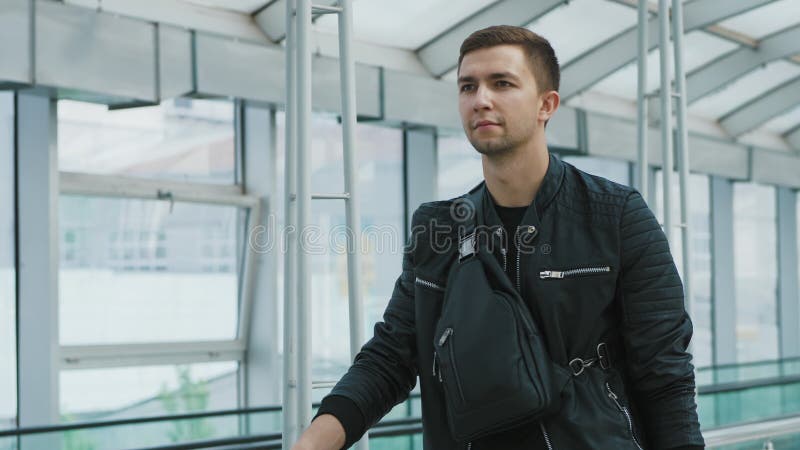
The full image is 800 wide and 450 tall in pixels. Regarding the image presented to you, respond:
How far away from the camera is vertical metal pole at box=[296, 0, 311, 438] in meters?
4.57

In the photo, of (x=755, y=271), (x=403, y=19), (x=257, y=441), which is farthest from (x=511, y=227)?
(x=755, y=271)

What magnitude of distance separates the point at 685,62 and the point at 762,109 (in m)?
2.74

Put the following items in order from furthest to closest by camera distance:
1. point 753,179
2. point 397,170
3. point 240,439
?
point 753,179 < point 397,170 < point 240,439

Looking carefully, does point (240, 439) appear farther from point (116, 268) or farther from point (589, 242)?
point (116, 268)

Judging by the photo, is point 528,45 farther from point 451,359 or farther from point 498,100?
point 451,359

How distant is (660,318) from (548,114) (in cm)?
46

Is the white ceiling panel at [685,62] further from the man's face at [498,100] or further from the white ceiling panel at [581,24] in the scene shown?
the man's face at [498,100]

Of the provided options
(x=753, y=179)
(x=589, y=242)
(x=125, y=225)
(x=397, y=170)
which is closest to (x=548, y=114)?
(x=589, y=242)

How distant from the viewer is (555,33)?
1312cm

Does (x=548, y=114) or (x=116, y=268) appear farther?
(x=116, y=268)

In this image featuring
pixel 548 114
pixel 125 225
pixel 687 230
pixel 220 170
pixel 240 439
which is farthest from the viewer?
pixel 220 170

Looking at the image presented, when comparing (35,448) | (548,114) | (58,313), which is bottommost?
(35,448)

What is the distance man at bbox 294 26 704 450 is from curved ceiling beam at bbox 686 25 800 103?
13660 millimetres

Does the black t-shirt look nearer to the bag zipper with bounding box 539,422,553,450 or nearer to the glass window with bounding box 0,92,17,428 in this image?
the bag zipper with bounding box 539,422,553,450
